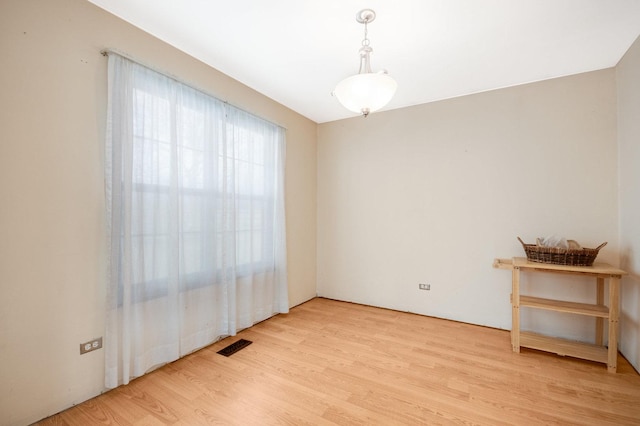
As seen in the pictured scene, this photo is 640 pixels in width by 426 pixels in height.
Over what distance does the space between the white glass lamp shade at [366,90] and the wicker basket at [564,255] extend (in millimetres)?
2044

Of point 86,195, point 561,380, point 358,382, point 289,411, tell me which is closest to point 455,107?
point 561,380

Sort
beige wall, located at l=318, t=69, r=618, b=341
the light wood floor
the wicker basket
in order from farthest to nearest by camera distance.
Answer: beige wall, located at l=318, t=69, r=618, b=341
the wicker basket
the light wood floor

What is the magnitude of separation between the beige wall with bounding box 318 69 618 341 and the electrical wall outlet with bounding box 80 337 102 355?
2866 mm

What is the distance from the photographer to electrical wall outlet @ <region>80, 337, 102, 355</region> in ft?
5.78

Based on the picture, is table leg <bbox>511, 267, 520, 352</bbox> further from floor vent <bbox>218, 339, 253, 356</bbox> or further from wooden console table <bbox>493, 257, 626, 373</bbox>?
floor vent <bbox>218, 339, 253, 356</bbox>

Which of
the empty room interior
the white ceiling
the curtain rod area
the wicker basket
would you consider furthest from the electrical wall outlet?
the wicker basket

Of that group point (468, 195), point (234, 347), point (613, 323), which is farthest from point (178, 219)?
point (613, 323)

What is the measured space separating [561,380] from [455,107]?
2.88 m

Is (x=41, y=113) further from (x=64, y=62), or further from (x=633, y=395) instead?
(x=633, y=395)

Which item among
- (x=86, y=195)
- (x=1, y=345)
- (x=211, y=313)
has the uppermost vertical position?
(x=86, y=195)

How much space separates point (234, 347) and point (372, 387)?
138cm

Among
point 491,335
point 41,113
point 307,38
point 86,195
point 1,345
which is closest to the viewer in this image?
point 1,345

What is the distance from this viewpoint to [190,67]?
245 cm

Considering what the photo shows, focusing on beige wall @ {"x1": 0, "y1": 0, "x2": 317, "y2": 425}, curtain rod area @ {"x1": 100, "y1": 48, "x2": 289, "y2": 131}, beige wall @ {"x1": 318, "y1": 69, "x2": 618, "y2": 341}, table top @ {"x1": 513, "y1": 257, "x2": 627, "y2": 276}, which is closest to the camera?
beige wall @ {"x1": 0, "y1": 0, "x2": 317, "y2": 425}
